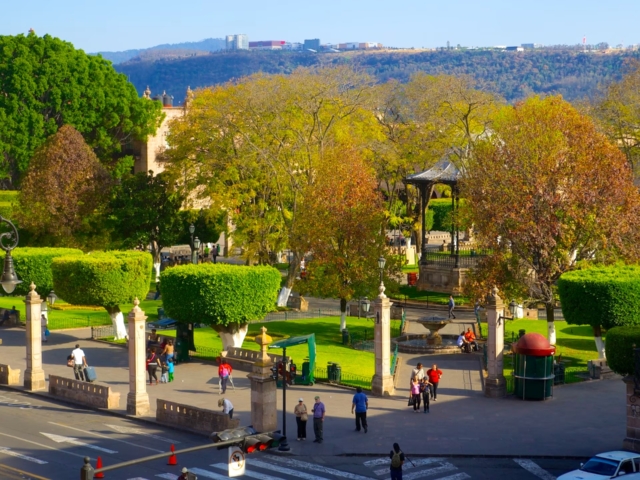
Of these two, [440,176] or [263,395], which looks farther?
[440,176]

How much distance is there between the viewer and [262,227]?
64188mm

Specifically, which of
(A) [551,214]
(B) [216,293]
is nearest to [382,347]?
(B) [216,293]

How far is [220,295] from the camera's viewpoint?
44500 millimetres

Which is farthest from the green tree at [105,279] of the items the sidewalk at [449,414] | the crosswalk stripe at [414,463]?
the crosswalk stripe at [414,463]

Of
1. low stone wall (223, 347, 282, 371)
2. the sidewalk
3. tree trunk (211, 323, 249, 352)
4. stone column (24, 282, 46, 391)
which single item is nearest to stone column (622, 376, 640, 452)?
the sidewalk

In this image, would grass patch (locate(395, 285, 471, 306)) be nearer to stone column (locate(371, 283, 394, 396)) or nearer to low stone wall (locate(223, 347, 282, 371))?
low stone wall (locate(223, 347, 282, 371))

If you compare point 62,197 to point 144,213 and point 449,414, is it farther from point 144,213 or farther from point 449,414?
point 449,414

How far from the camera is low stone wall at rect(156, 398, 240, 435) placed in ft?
107

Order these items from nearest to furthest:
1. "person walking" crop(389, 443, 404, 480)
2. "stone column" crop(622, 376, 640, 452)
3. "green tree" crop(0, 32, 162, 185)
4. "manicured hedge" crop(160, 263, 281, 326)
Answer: "person walking" crop(389, 443, 404, 480) → "stone column" crop(622, 376, 640, 452) → "manicured hedge" crop(160, 263, 281, 326) → "green tree" crop(0, 32, 162, 185)

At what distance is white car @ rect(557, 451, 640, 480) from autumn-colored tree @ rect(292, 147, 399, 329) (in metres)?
25.3

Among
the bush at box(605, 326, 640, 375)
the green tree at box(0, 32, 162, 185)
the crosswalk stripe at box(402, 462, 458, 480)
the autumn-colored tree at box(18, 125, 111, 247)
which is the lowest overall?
the crosswalk stripe at box(402, 462, 458, 480)

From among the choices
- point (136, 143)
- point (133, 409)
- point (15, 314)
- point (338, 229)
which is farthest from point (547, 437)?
point (136, 143)

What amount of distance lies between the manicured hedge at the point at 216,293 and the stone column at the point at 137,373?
7765 mm

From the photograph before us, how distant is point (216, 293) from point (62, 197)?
26555mm
